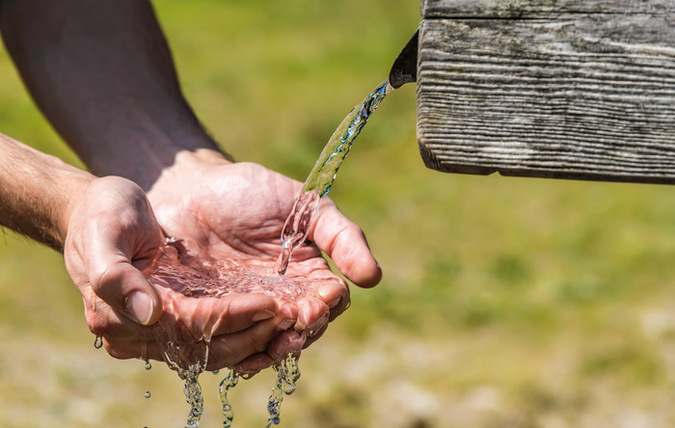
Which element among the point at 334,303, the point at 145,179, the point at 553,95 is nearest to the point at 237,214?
the point at 145,179

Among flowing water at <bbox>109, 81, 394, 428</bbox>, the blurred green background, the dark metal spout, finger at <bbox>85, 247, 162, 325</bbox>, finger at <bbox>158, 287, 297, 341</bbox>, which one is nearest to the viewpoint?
the dark metal spout

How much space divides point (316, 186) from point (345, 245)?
233 millimetres

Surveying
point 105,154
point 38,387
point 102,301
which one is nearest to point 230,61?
point 38,387

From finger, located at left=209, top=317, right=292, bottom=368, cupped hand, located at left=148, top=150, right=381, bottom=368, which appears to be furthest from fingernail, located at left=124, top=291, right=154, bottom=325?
cupped hand, located at left=148, top=150, right=381, bottom=368

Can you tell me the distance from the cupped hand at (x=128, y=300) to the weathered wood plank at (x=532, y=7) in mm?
819

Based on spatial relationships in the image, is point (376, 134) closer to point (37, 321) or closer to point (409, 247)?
point (409, 247)

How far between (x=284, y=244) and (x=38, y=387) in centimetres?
202

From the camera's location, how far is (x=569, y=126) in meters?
1.38

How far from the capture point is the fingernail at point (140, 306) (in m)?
1.70

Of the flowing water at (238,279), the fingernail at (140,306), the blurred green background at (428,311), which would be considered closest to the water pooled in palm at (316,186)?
the flowing water at (238,279)

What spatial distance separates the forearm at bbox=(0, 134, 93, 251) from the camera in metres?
2.14

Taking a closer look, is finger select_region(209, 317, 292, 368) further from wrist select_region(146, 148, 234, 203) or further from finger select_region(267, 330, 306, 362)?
wrist select_region(146, 148, 234, 203)

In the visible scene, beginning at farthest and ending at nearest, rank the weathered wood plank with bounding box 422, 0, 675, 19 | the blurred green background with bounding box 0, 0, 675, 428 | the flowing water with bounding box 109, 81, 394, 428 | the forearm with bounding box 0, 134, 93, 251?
the blurred green background with bounding box 0, 0, 675, 428
the forearm with bounding box 0, 134, 93, 251
the flowing water with bounding box 109, 81, 394, 428
the weathered wood plank with bounding box 422, 0, 675, 19

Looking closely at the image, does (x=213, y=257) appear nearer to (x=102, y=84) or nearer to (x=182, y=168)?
(x=182, y=168)
